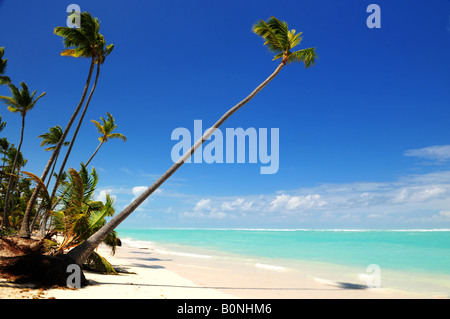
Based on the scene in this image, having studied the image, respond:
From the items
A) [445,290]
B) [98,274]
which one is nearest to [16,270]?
[98,274]

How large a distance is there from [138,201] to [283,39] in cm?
859

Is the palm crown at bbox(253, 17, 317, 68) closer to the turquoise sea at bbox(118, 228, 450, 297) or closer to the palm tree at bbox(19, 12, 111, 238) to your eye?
the palm tree at bbox(19, 12, 111, 238)

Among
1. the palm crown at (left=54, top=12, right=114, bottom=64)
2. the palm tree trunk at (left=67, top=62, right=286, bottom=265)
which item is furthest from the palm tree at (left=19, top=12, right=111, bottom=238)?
the palm tree trunk at (left=67, top=62, right=286, bottom=265)

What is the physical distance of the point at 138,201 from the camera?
892 centimetres

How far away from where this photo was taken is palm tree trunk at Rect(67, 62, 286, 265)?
8031mm

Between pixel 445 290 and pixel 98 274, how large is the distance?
539 inches

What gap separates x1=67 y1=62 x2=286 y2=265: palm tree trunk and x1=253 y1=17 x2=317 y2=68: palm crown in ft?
2.19

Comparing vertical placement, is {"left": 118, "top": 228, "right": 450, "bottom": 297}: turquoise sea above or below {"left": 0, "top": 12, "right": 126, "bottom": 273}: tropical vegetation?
below

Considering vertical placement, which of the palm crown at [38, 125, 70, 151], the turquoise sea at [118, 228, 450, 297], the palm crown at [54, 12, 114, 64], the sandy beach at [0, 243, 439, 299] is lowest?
the turquoise sea at [118, 228, 450, 297]

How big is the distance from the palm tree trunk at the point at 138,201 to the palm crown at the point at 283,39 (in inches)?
26.3

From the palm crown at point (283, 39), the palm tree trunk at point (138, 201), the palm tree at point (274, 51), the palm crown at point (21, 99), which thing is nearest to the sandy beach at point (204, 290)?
the palm tree trunk at point (138, 201)

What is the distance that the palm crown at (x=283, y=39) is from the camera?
36.6 feet

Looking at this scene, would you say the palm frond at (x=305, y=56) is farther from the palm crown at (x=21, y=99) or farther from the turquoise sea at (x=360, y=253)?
the palm crown at (x=21, y=99)
